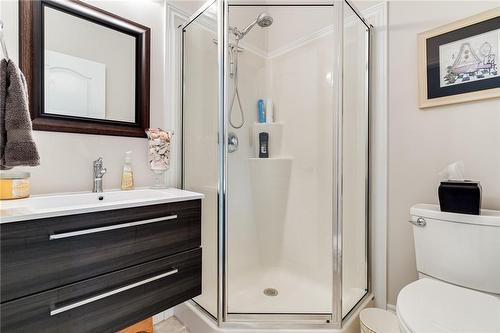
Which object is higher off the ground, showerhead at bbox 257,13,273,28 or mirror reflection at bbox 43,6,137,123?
showerhead at bbox 257,13,273,28

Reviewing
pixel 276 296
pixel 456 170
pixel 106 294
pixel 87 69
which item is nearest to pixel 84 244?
pixel 106 294

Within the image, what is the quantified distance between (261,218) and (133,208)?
43.5 inches

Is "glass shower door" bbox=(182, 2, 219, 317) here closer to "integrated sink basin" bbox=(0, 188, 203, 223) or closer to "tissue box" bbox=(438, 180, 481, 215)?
"integrated sink basin" bbox=(0, 188, 203, 223)

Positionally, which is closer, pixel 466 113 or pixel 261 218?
pixel 466 113

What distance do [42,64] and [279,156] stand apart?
4.78 ft

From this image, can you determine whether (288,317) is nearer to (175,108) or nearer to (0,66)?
(175,108)

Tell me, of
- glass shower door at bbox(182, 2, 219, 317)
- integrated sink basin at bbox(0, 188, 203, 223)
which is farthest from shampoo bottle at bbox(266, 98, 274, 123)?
integrated sink basin at bbox(0, 188, 203, 223)

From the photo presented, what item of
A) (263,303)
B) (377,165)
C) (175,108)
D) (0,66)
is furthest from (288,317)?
(0,66)

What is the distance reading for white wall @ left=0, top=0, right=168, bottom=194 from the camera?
1.05 m

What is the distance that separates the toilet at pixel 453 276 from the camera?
2.58ft

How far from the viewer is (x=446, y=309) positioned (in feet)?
2.77

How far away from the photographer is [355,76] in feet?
4.64

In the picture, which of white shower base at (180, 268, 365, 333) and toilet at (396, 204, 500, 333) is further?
white shower base at (180, 268, 365, 333)

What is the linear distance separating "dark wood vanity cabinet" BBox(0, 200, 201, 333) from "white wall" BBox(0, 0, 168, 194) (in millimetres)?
455
